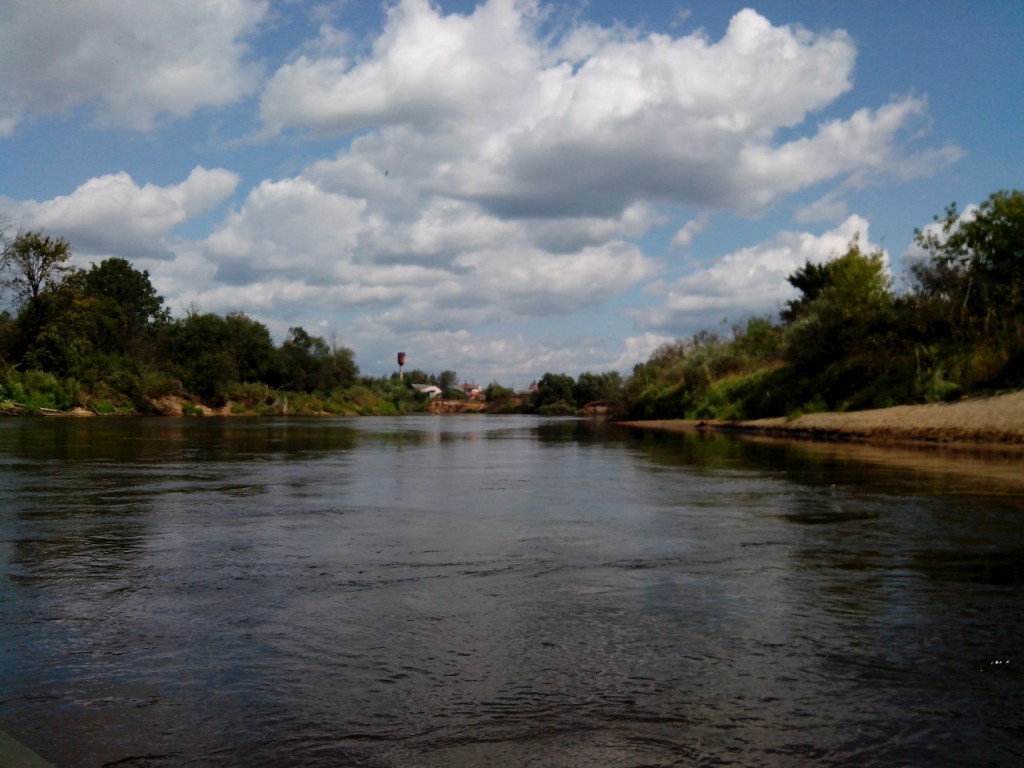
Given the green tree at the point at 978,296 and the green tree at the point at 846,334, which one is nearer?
the green tree at the point at 978,296

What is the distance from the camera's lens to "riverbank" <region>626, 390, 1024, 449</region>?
71.2 feet

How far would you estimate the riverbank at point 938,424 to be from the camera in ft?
71.2

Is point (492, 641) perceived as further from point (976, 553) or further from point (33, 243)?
point (33, 243)

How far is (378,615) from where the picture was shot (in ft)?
16.3

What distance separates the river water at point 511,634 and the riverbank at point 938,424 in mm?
13467

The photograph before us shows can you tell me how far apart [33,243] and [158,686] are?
2529 inches

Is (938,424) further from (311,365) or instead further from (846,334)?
(311,365)

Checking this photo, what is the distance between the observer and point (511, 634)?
459cm

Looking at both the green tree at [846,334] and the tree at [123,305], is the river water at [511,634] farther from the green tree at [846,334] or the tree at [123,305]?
the tree at [123,305]

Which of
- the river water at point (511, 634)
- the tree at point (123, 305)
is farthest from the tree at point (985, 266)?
the tree at point (123, 305)

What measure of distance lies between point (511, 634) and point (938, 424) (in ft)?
74.4

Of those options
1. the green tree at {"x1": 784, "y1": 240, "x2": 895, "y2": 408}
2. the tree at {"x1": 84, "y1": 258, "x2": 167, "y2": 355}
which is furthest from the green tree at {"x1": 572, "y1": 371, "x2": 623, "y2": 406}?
the green tree at {"x1": 784, "y1": 240, "x2": 895, "y2": 408}

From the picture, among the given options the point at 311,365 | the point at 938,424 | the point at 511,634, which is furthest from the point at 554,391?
the point at 511,634

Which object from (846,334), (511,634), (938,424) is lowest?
(511,634)
